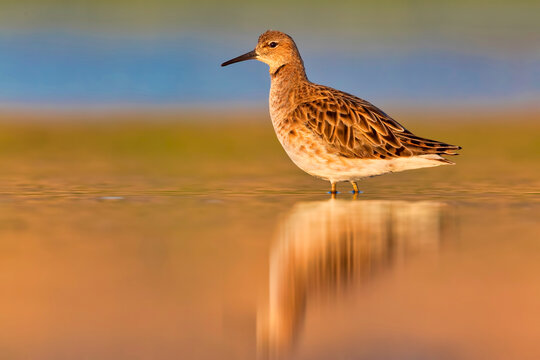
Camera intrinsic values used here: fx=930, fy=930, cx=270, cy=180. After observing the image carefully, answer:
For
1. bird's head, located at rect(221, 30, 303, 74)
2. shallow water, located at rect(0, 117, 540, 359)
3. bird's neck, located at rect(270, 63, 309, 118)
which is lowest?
shallow water, located at rect(0, 117, 540, 359)

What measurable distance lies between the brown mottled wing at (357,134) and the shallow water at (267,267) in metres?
0.68

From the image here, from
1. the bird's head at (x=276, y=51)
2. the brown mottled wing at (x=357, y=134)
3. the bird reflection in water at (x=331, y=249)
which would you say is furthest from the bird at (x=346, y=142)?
the bird's head at (x=276, y=51)

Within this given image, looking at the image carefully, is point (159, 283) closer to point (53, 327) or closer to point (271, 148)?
point (53, 327)

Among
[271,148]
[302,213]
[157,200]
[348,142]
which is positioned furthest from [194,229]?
[271,148]

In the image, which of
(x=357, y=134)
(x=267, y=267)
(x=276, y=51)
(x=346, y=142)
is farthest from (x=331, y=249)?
(x=276, y=51)

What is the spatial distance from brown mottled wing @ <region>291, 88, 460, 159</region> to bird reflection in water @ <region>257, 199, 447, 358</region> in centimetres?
86

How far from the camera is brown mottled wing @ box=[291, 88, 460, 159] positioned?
13.3 m

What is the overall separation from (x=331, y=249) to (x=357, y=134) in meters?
4.58

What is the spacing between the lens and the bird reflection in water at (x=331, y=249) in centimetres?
678

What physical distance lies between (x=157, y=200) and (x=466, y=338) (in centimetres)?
761

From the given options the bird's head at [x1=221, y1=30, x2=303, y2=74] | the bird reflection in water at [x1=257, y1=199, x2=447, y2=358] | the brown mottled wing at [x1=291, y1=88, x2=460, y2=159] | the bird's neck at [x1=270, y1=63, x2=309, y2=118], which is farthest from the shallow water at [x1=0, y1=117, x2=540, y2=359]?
the bird's head at [x1=221, y1=30, x2=303, y2=74]

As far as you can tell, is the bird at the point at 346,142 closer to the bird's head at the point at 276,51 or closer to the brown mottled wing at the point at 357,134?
the brown mottled wing at the point at 357,134

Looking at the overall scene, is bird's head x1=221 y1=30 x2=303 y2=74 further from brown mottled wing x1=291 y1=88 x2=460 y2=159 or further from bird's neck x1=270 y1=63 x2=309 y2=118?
brown mottled wing x1=291 y1=88 x2=460 y2=159

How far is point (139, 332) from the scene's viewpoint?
6.29 metres
